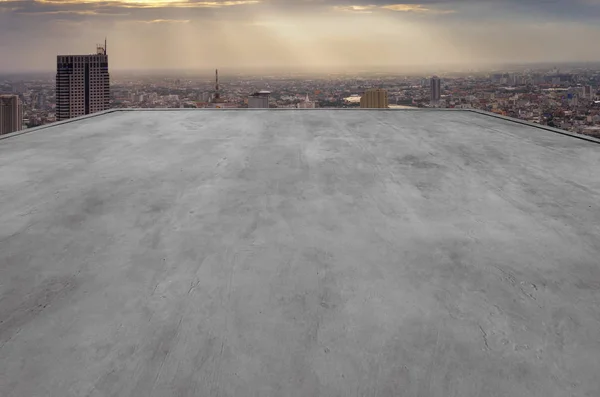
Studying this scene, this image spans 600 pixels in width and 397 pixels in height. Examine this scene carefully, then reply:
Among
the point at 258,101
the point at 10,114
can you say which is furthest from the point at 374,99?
the point at 10,114

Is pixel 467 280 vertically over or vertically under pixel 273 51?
under

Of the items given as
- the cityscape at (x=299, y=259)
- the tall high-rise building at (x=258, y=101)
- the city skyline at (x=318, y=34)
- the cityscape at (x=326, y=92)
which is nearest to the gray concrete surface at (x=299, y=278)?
the cityscape at (x=299, y=259)

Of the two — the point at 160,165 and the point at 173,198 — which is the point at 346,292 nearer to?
the point at 173,198

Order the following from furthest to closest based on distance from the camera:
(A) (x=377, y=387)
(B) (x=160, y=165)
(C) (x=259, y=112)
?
(C) (x=259, y=112), (B) (x=160, y=165), (A) (x=377, y=387)

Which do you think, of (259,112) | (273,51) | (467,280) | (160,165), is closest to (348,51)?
(273,51)

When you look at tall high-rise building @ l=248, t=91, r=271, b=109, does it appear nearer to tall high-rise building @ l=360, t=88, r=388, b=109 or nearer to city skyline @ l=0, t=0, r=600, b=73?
tall high-rise building @ l=360, t=88, r=388, b=109

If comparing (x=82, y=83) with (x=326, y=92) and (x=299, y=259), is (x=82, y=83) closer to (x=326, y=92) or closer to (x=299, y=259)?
(x=326, y=92)

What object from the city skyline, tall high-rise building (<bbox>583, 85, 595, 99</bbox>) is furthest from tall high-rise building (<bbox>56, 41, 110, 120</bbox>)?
tall high-rise building (<bbox>583, 85, 595, 99</bbox>)
